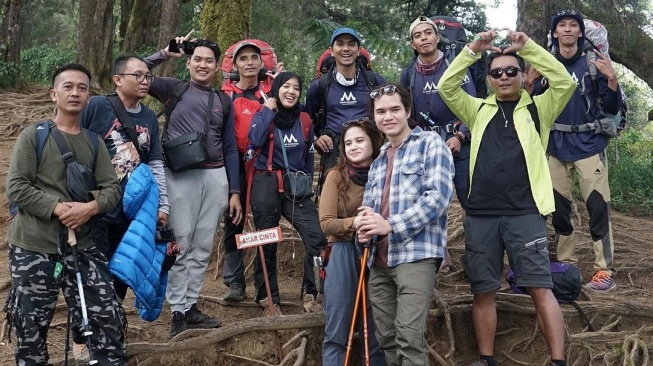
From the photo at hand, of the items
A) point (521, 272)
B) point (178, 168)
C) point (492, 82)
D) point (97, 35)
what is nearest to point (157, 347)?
point (178, 168)

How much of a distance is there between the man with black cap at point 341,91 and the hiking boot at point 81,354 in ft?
7.27

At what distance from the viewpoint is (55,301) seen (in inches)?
149

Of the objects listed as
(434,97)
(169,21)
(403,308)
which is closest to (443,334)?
(403,308)

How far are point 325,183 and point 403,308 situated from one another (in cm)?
96

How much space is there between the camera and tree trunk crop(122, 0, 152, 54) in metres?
16.6

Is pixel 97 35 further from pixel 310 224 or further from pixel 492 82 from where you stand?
pixel 492 82

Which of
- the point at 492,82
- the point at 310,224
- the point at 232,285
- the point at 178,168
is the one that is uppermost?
the point at 492,82

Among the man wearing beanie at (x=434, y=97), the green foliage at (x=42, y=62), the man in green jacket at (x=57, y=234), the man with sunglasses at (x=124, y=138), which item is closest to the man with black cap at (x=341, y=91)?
the man wearing beanie at (x=434, y=97)

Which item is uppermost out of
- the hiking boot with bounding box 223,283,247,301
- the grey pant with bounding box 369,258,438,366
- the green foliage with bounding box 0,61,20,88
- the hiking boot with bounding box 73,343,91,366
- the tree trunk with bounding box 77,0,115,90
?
the tree trunk with bounding box 77,0,115,90

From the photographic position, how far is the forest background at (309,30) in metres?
8.95

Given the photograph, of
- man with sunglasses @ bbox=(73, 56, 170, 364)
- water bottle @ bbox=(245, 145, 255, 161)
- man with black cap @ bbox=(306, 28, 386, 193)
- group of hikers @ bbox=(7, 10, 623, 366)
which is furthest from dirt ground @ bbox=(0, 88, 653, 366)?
man with black cap @ bbox=(306, 28, 386, 193)

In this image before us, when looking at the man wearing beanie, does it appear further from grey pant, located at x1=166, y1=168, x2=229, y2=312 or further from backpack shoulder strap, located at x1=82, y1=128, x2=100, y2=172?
backpack shoulder strap, located at x1=82, y1=128, x2=100, y2=172

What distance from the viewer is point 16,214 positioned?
3.82m

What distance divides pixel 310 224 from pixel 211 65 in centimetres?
142
